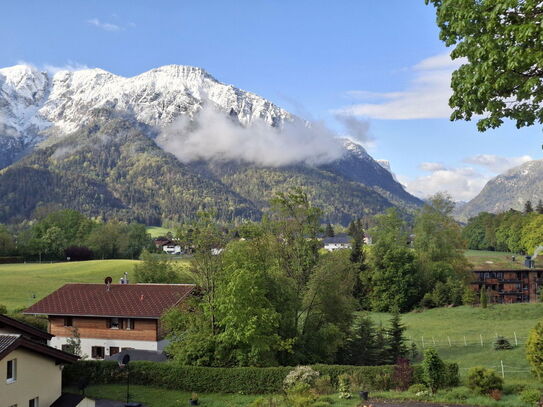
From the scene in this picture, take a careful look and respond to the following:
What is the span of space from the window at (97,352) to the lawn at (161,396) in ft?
37.5

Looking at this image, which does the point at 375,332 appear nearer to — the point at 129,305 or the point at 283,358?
the point at 283,358

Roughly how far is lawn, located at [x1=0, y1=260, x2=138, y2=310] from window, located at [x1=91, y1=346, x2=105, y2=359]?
26.2m

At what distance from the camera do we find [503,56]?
1112 cm

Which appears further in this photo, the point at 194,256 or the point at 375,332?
the point at 375,332

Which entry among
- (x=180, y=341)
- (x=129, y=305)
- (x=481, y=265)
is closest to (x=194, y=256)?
(x=180, y=341)

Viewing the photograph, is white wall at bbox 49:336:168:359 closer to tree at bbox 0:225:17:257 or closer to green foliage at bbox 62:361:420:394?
green foliage at bbox 62:361:420:394

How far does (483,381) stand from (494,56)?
56.0 ft

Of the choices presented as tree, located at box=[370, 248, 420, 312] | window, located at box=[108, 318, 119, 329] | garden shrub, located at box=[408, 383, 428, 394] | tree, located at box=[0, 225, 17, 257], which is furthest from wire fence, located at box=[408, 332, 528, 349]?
tree, located at box=[0, 225, 17, 257]

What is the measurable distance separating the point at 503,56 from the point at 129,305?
1648 inches

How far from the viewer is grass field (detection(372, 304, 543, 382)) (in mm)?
35312

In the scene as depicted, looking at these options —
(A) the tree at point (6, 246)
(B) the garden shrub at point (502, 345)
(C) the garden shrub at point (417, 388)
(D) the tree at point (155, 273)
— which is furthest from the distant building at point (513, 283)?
(A) the tree at point (6, 246)

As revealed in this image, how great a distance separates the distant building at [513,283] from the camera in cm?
10144

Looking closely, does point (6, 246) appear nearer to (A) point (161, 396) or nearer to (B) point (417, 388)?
(A) point (161, 396)

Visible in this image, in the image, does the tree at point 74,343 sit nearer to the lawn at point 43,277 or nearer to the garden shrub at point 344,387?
the garden shrub at point 344,387
